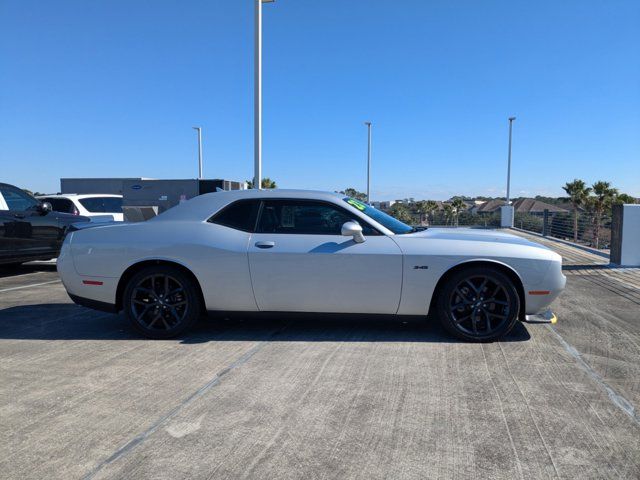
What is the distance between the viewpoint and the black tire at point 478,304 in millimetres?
4340

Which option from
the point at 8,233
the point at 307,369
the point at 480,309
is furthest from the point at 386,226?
the point at 8,233

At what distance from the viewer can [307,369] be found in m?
3.79

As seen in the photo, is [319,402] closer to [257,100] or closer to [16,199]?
[16,199]

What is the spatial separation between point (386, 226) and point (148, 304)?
2.44 m

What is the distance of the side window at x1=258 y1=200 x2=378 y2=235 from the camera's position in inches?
179

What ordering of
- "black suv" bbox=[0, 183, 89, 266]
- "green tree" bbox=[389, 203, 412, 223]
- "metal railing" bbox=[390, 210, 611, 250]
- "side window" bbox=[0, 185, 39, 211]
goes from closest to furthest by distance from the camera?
"black suv" bbox=[0, 183, 89, 266], "side window" bbox=[0, 185, 39, 211], "metal railing" bbox=[390, 210, 611, 250], "green tree" bbox=[389, 203, 412, 223]

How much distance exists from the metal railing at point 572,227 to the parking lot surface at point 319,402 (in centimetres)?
743

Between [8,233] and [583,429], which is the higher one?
[8,233]

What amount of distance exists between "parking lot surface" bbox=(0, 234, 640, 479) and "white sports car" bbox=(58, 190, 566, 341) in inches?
11.1

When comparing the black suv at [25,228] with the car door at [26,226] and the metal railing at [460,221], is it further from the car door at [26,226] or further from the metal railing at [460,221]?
the metal railing at [460,221]

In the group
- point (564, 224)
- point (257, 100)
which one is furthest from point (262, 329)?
point (564, 224)

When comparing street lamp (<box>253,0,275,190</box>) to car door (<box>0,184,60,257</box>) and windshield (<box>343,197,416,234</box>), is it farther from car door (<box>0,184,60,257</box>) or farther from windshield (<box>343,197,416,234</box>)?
windshield (<box>343,197,416,234</box>)

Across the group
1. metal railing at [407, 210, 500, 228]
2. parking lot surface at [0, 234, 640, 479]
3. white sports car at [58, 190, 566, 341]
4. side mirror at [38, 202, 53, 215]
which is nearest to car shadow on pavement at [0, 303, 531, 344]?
parking lot surface at [0, 234, 640, 479]

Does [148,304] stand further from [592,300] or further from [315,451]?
[592,300]
